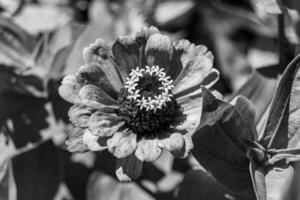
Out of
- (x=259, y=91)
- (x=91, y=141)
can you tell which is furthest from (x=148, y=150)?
(x=259, y=91)

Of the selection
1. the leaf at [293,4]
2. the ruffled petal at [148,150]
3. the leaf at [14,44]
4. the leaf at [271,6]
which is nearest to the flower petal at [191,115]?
the ruffled petal at [148,150]

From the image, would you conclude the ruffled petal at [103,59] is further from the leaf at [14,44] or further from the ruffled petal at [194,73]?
the leaf at [14,44]

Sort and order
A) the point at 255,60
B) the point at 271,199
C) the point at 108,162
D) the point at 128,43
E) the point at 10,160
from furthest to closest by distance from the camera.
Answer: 1. the point at 255,60
2. the point at 108,162
3. the point at 10,160
4. the point at 128,43
5. the point at 271,199

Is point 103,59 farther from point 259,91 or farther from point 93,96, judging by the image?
point 259,91

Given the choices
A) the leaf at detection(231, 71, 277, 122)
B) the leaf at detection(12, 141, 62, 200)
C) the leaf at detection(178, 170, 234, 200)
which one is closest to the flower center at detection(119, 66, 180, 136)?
the leaf at detection(178, 170, 234, 200)

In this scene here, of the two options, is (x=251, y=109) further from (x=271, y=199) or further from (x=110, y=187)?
(x=110, y=187)

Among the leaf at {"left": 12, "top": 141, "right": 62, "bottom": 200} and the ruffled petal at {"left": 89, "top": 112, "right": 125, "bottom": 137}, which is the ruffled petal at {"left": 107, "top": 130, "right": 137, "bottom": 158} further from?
the leaf at {"left": 12, "top": 141, "right": 62, "bottom": 200}

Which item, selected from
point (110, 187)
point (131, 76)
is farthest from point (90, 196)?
point (131, 76)
